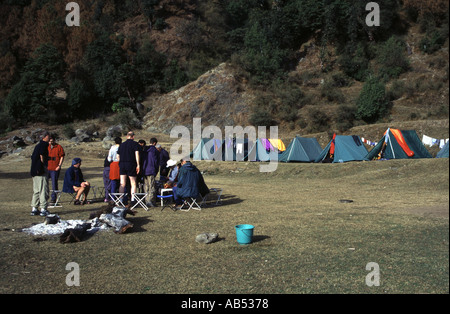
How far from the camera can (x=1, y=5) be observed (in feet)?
222

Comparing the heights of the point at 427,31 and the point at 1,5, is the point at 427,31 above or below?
below

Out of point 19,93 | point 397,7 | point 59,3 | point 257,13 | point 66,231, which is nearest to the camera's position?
point 66,231

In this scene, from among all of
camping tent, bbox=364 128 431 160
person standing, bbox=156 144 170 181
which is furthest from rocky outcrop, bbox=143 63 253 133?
person standing, bbox=156 144 170 181

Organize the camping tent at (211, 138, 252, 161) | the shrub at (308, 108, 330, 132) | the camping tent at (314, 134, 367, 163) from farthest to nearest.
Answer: the shrub at (308, 108, 330, 132)
the camping tent at (211, 138, 252, 161)
the camping tent at (314, 134, 367, 163)

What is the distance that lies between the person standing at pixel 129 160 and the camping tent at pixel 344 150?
488 inches

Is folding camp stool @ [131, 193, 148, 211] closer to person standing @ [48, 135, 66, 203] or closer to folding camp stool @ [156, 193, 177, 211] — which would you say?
folding camp stool @ [156, 193, 177, 211]

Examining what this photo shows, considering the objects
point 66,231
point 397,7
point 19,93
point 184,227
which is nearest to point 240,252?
point 184,227

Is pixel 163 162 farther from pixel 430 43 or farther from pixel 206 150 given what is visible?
pixel 430 43

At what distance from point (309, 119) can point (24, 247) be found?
3036 centimetres

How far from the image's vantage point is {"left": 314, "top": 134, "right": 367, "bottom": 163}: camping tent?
19078mm

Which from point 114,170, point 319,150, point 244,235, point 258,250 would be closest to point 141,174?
point 114,170

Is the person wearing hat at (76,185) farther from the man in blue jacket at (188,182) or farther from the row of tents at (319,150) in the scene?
the row of tents at (319,150)

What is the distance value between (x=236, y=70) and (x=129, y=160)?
34.0 m

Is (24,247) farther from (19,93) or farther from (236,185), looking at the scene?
(19,93)
